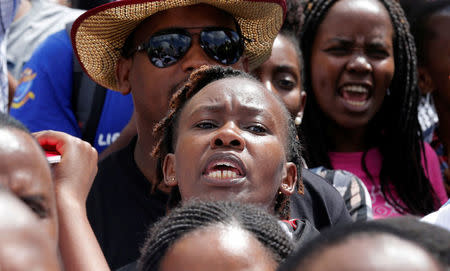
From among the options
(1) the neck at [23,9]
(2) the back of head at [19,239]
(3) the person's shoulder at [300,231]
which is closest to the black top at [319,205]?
(3) the person's shoulder at [300,231]

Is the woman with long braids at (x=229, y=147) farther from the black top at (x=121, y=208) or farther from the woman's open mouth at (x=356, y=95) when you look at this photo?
the woman's open mouth at (x=356, y=95)

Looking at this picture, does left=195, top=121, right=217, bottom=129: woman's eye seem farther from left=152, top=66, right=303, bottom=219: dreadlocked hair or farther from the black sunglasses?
the black sunglasses

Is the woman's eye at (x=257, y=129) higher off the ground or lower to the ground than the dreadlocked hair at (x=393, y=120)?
higher

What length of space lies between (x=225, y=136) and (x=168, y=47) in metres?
0.63

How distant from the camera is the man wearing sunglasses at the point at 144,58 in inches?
114

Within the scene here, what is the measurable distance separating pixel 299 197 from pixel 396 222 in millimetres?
1582

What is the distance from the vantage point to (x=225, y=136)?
2510 mm

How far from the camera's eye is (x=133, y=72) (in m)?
3.12

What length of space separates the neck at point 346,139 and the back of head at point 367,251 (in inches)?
106

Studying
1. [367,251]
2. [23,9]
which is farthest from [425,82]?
[367,251]

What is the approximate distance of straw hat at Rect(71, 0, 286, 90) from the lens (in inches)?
118

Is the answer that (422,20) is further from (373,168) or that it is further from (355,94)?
(373,168)

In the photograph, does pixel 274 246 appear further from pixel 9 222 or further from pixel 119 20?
pixel 119 20

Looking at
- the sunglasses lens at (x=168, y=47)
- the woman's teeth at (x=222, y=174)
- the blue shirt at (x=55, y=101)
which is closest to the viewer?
the woman's teeth at (x=222, y=174)
